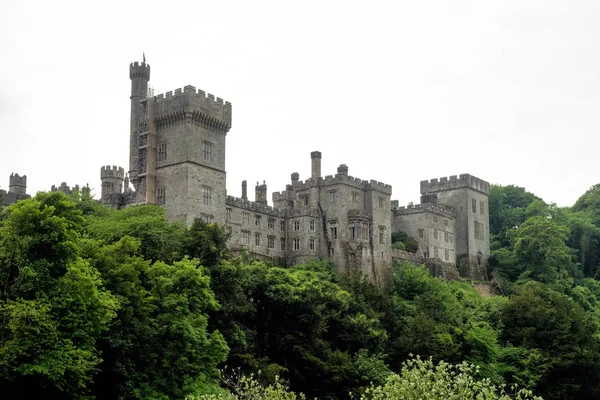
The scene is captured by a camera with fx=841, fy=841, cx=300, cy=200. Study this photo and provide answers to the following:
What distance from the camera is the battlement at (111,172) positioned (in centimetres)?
7981

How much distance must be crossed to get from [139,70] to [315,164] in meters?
20.1

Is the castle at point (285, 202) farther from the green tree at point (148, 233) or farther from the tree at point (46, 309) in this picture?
the tree at point (46, 309)

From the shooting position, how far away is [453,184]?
313ft

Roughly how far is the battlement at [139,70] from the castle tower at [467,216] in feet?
Answer: 124

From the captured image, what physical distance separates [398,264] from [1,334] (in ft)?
157

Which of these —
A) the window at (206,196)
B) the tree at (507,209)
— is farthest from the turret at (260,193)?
the tree at (507,209)

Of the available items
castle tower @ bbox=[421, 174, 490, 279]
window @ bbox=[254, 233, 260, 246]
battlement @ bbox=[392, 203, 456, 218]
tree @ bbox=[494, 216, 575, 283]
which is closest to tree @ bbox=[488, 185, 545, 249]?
castle tower @ bbox=[421, 174, 490, 279]

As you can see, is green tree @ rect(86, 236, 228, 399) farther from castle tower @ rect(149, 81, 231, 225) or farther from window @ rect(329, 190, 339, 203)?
window @ rect(329, 190, 339, 203)

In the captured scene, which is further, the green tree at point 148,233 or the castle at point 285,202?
the castle at point 285,202

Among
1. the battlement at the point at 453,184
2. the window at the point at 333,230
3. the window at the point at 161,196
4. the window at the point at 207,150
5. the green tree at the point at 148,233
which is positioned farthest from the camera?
the battlement at the point at 453,184

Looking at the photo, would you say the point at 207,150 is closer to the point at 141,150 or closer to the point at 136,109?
the point at 141,150

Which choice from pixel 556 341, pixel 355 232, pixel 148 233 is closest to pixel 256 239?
pixel 355 232

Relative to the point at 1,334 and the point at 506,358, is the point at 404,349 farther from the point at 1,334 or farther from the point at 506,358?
the point at 1,334

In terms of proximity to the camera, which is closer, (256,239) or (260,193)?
(256,239)
